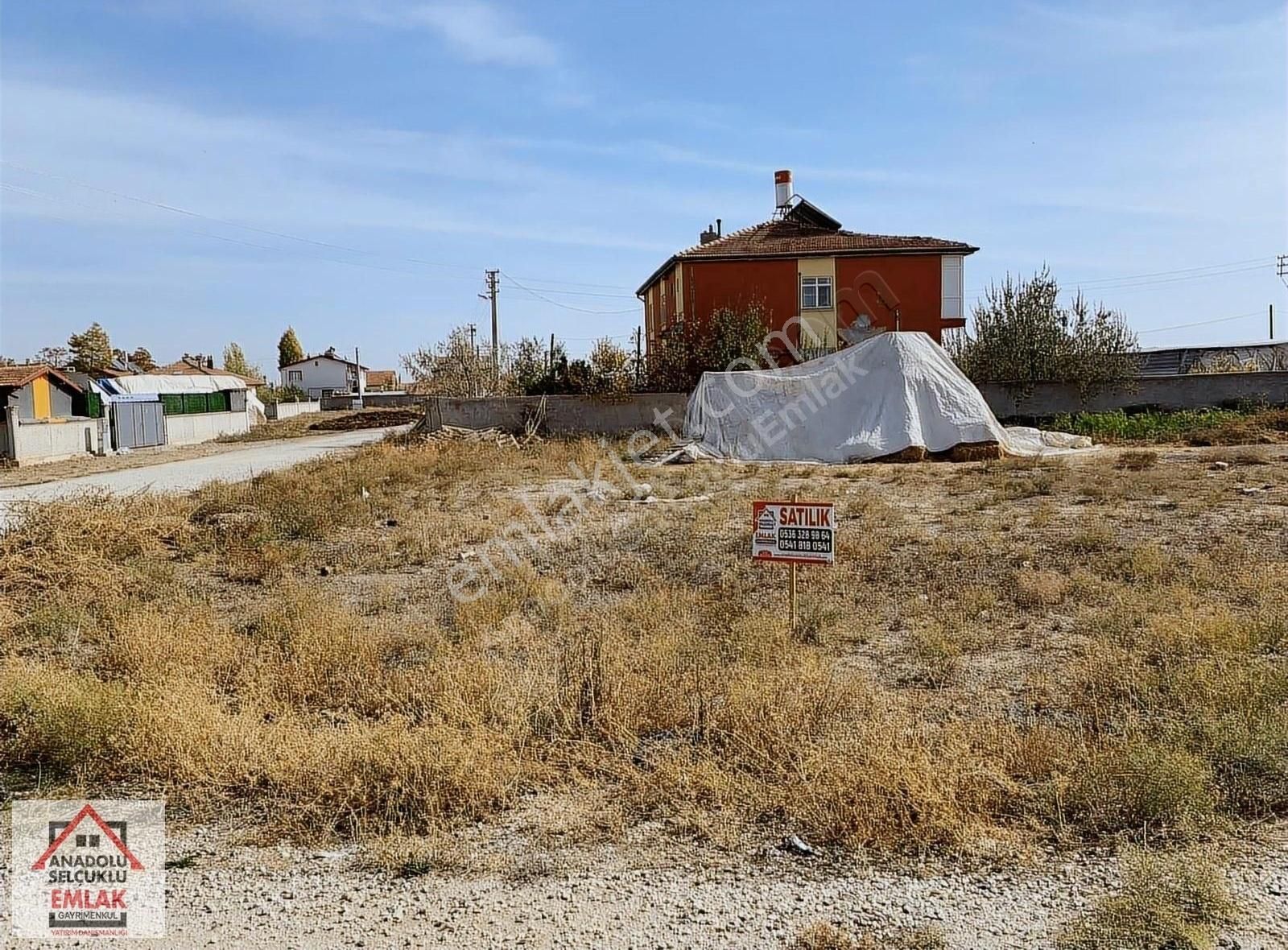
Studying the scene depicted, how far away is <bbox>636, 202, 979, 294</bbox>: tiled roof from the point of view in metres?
27.1

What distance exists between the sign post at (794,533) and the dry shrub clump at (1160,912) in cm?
329

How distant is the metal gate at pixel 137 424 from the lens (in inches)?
1247

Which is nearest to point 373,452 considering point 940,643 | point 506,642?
point 506,642

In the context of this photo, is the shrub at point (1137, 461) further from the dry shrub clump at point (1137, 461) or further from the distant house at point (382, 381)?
the distant house at point (382, 381)

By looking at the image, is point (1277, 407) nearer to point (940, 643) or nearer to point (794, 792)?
point (940, 643)

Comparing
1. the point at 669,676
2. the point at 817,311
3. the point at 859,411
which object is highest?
the point at 817,311

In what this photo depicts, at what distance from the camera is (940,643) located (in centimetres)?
643

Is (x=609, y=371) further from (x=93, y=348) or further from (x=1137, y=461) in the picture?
(x=93, y=348)

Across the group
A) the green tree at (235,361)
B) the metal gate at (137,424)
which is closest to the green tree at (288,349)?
the green tree at (235,361)

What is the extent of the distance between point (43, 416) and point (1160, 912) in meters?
32.5

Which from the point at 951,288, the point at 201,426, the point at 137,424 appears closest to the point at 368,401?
the point at 201,426

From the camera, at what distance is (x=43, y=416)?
27797mm

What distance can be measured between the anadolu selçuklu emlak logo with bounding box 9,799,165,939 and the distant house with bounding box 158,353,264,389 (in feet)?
143

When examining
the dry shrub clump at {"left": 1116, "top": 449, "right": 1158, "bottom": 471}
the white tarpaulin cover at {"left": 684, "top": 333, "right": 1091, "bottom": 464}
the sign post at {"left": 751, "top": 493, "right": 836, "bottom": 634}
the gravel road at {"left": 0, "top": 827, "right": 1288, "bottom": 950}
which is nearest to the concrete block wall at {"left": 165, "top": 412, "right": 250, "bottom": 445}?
the white tarpaulin cover at {"left": 684, "top": 333, "right": 1091, "bottom": 464}
